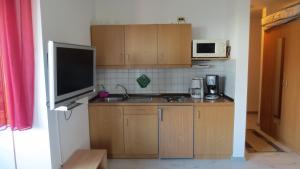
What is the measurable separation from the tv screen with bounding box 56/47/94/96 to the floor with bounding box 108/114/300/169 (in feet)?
4.26

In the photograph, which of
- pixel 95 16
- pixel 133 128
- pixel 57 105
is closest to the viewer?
pixel 57 105

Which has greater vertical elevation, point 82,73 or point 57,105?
point 82,73

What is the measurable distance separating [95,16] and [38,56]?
1.75 metres

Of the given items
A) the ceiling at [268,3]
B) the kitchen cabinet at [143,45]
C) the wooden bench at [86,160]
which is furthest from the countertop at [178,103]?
the ceiling at [268,3]

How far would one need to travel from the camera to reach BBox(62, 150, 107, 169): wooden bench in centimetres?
225

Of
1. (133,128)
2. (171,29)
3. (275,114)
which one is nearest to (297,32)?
(275,114)

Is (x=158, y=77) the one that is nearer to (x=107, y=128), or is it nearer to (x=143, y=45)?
Answer: (x=143, y=45)

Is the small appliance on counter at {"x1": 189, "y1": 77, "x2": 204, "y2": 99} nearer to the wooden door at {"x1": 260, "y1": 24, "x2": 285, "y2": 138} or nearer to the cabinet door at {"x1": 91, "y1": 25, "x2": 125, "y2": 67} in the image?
the cabinet door at {"x1": 91, "y1": 25, "x2": 125, "y2": 67}

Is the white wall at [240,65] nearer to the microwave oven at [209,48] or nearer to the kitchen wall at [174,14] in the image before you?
the microwave oven at [209,48]

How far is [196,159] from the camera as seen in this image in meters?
3.20

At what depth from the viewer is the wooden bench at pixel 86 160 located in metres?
2.25

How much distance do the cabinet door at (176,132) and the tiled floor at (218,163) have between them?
13 centimetres

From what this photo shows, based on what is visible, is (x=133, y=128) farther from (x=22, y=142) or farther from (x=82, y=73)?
(x=22, y=142)

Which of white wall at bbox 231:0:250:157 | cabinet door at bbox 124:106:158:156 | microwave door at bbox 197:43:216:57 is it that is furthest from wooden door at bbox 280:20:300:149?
cabinet door at bbox 124:106:158:156
